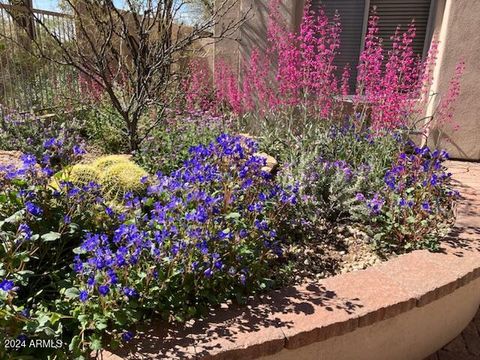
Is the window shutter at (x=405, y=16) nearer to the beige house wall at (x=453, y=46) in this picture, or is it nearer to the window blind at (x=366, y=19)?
the window blind at (x=366, y=19)

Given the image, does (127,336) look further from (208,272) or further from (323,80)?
(323,80)

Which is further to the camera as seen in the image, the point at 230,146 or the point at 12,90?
the point at 12,90

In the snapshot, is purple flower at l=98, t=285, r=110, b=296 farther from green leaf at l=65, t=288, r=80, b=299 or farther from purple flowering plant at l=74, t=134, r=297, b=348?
green leaf at l=65, t=288, r=80, b=299

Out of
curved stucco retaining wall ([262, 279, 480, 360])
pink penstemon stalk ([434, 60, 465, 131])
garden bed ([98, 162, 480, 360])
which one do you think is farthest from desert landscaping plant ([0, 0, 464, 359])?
pink penstemon stalk ([434, 60, 465, 131])


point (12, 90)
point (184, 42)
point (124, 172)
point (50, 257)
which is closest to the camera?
point (50, 257)

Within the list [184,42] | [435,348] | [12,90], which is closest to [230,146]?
[435,348]

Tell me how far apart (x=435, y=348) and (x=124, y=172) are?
7.93 feet

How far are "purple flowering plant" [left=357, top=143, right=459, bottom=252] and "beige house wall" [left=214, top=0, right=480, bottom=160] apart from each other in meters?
2.37

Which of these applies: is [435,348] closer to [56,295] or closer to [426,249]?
[426,249]

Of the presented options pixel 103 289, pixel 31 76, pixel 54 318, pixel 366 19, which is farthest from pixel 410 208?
pixel 31 76

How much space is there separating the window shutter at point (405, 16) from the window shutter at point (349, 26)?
0.26 metres

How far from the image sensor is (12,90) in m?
6.42

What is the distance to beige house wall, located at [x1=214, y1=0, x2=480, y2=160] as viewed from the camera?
520 centimetres

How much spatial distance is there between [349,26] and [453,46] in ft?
4.95
